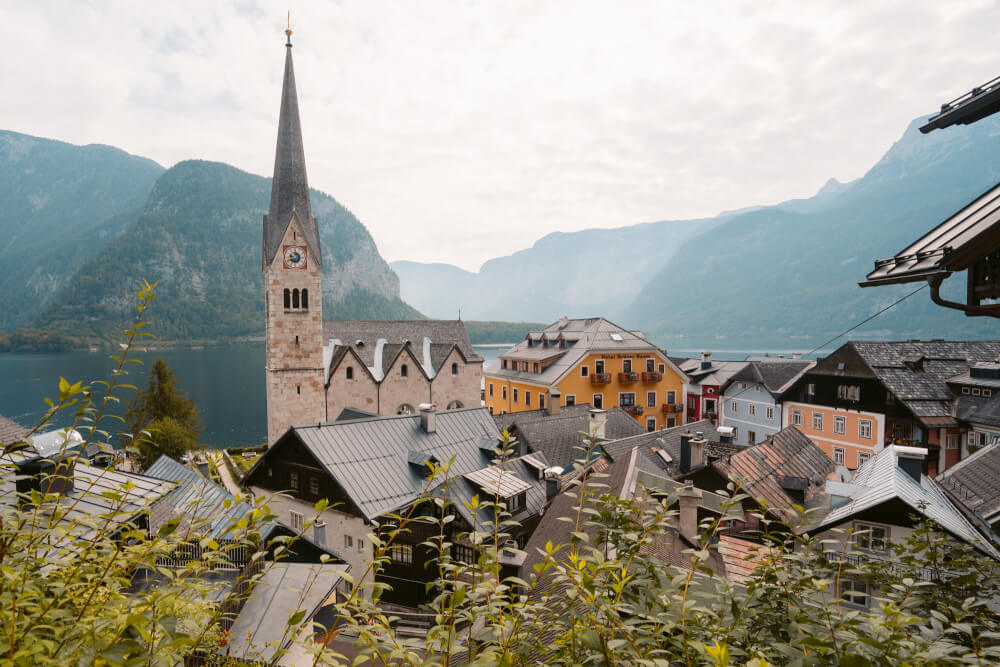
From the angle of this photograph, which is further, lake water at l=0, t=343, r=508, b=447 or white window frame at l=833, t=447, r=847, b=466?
lake water at l=0, t=343, r=508, b=447

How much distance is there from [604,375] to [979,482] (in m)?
26.8

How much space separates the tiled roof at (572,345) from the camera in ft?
142

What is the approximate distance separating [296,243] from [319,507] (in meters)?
37.2

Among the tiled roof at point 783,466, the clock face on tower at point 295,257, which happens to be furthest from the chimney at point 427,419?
the clock face on tower at point 295,257

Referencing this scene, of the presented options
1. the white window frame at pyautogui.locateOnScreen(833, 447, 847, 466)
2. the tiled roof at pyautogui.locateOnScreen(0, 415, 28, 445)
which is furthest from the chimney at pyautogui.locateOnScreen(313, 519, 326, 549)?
the white window frame at pyautogui.locateOnScreen(833, 447, 847, 466)

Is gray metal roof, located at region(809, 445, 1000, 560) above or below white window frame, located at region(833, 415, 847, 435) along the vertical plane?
above

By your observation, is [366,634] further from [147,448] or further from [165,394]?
[165,394]

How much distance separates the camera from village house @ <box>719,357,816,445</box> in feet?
130

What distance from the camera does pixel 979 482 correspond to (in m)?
17.1

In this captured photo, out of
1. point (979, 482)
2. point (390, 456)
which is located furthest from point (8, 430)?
point (979, 482)

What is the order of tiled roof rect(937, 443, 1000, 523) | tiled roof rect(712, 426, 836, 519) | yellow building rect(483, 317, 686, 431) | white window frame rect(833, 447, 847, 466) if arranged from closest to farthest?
1. tiled roof rect(937, 443, 1000, 523)
2. tiled roof rect(712, 426, 836, 519)
3. white window frame rect(833, 447, 847, 466)
4. yellow building rect(483, 317, 686, 431)

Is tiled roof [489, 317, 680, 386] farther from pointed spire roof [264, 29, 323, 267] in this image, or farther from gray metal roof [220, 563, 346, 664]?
gray metal roof [220, 563, 346, 664]

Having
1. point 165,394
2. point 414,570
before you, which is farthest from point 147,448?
point 414,570

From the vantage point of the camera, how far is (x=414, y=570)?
16.8 m
